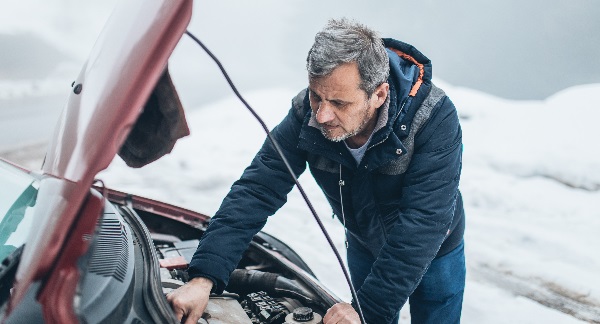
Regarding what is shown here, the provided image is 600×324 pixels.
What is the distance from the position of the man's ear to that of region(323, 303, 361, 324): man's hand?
0.74 m

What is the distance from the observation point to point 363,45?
1.77m

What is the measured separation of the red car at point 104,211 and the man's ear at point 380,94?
0.76m

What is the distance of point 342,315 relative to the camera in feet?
5.50

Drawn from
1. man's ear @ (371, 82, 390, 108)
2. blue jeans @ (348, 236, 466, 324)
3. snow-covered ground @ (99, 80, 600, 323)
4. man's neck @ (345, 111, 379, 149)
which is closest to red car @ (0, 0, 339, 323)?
blue jeans @ (348, 236, 466, 324)

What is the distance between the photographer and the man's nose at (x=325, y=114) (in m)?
1.79

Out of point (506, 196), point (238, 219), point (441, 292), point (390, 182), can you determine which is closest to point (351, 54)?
point (390, 182)

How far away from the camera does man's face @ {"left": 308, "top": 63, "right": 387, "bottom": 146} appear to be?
1.75 m

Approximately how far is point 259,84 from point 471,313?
9415mm

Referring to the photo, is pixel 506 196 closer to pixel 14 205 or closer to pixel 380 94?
pixel 380 94

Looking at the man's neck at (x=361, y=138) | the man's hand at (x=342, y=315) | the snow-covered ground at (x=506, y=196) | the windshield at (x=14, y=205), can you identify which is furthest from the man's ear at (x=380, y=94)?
the snow-covered ground at (x=506, y=196)

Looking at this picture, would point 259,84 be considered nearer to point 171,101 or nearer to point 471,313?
point 471,313

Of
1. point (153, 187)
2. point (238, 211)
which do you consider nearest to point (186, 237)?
point (238, 211)

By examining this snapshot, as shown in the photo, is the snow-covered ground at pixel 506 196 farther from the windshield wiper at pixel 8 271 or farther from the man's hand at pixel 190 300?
the windshield wiper at pixel 8 271

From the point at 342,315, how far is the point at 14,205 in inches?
44.1
